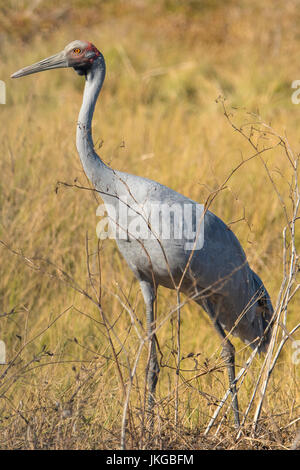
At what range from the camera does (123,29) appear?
10648 millimetres

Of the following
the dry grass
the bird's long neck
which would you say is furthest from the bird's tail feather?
the bird's long neck

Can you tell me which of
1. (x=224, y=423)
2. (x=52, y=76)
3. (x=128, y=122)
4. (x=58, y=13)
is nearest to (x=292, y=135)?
(x=128, y=122)

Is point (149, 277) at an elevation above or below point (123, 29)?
below

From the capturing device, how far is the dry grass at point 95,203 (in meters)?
2.65

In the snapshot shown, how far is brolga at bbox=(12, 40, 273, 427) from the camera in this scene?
3025 millimetres

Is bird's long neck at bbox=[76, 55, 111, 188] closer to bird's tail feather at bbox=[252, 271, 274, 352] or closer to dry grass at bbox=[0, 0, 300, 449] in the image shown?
dry grass at bbox=[0, 0, 300, 449]

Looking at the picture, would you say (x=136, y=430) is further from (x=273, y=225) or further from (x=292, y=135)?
(x=292, y=135)

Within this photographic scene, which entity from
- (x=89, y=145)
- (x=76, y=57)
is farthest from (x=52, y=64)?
(x=89, y=145)

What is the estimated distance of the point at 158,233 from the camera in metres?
3.04

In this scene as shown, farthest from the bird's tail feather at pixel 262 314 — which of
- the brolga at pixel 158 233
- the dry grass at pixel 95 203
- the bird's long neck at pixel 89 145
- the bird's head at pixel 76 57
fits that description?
the bird's head at pixel 76 57

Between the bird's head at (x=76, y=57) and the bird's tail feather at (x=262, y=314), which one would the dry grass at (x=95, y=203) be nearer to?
the bird's tail feather at (x=262, y=314)

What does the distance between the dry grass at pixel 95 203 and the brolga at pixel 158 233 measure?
0.48 feet

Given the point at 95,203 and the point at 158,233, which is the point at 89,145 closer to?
the point at 158,233

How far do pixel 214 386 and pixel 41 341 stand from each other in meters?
0.98
